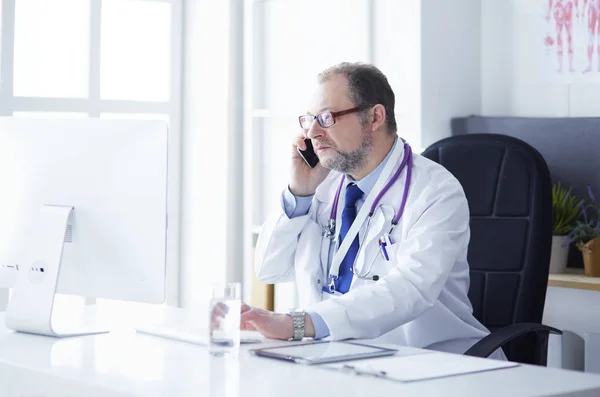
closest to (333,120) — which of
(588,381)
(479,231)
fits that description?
(479,231)

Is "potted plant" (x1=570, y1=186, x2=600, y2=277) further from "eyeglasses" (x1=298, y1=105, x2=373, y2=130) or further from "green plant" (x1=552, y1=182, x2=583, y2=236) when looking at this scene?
"eyeglasses" (x1=298, y1=105, x2=373, y2=130)

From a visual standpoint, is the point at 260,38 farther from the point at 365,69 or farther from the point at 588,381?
the point at 588,381

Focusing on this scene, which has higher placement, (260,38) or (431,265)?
(260,38)

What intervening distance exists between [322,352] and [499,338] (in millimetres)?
560

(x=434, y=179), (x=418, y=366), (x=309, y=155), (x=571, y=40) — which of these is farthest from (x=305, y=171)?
(x=571, y=40)

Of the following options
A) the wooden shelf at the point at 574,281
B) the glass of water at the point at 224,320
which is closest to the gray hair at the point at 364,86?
the wooden shelf at the point at 574,281

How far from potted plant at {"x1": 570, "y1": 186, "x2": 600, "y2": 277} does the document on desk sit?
4.53 feet

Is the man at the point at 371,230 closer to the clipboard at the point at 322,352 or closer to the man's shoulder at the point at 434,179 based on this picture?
the man's shoulder at the point at 434,179

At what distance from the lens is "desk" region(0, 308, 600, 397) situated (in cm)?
149

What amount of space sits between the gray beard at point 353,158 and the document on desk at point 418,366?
0.88 m

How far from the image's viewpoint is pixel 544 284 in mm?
2480

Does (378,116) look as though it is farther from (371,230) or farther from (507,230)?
(507,230)

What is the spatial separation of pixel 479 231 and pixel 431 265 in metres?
0.40

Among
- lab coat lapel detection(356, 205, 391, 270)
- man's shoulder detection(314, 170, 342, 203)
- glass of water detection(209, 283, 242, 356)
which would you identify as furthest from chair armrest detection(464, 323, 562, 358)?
man's shoulder detection(314, 170, 342, 203)
